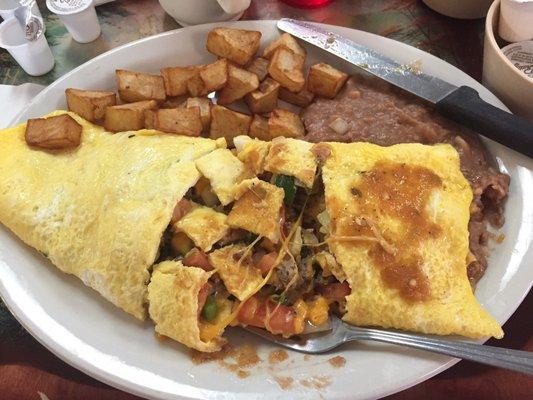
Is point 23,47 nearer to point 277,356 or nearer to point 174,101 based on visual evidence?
point 174,101

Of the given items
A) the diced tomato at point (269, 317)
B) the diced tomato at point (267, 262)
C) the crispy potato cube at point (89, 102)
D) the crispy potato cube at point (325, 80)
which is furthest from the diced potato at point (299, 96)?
the diced tomato at point (269, 317)

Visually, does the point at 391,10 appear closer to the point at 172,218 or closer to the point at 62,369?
the point at 172,218

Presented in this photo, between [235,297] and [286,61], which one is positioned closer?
[235,297]

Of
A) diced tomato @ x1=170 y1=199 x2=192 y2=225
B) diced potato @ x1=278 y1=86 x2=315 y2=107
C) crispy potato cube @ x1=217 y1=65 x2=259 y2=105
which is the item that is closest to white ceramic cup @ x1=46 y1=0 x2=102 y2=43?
crispy potato cube @ x1=217 y1=65 x2=259 y2=105

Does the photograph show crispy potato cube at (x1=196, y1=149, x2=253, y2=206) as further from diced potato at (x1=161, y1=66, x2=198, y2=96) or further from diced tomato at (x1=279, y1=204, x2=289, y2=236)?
diced potato at (x1=161, y1=66, x2=198, y2=96)

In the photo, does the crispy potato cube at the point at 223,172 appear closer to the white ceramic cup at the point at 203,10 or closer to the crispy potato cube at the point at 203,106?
the crispy potato cube at the point at 203,106

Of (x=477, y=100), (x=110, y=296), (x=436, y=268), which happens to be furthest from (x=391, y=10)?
(x=110, y=296)
